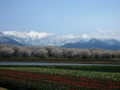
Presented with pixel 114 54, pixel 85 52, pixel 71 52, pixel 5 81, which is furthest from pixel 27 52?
pixel 5 81

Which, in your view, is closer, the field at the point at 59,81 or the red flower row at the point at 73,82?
the field at the point at 59,81

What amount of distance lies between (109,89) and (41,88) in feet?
19.5

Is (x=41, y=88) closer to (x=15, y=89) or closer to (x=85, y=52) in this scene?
(x=15, y=89)

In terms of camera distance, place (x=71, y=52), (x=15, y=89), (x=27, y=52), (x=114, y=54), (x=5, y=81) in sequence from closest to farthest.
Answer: (x=15, y=89), (x=5, y=81), (x=27, y=52), (x=71, y=52), (x=114, y=54)

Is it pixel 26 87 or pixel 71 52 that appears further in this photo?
pixel 71 52

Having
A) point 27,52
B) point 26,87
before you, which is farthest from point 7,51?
point 26,87

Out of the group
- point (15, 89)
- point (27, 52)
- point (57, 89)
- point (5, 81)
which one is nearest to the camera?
point (57, 89)

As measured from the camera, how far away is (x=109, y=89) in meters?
14.4

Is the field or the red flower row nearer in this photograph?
the field

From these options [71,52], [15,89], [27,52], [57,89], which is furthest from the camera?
[71,52]

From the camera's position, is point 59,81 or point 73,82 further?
point 59,81

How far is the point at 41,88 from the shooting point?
1423 centimetres

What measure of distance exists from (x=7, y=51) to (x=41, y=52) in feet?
86.9

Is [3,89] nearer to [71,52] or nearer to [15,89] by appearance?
[15,89]
